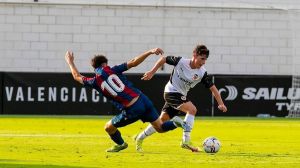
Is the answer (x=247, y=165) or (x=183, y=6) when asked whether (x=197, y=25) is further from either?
(x=247, y=165)

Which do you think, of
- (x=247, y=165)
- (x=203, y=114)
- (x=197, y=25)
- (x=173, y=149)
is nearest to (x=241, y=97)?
(x=203, y=114)

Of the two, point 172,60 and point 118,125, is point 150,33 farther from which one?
point 118,125

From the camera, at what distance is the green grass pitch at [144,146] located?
11.8 meters

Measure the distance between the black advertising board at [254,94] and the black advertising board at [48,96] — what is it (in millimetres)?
3814

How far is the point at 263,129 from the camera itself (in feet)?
69.2

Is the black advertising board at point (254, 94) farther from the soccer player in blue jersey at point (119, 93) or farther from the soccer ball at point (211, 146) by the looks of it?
the soccer ball at point (211, 146)

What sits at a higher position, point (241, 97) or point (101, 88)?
point (101, 88)

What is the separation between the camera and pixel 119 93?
13312 mm

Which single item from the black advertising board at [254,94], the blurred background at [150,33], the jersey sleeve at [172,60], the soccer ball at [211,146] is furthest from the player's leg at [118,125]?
the blurred background at [150,33]

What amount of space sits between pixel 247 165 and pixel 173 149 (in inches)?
116

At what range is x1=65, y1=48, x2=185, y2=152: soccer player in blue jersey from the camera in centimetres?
1326

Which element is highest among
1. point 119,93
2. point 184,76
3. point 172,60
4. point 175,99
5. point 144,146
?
point 172,60

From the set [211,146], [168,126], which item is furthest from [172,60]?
[211,146]

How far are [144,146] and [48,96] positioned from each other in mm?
12869
